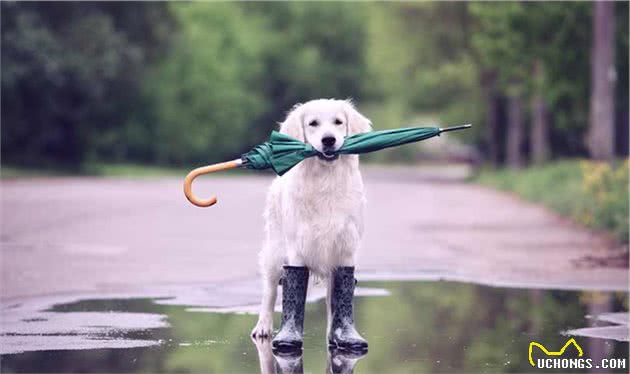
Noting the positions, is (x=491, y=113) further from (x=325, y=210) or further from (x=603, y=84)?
(x=325, y=210)

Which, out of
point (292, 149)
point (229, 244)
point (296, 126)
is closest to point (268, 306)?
point (292, 149)

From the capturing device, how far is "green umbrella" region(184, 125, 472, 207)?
9.99 meters

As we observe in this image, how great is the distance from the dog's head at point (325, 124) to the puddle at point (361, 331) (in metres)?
1.46

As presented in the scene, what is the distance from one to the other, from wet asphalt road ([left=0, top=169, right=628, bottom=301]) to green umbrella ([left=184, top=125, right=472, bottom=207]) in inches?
168

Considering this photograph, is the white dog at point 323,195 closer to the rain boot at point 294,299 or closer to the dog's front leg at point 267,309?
the rain boot at point 294,299

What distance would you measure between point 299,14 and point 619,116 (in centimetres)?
4990

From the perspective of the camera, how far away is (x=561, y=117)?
3788 centimetres

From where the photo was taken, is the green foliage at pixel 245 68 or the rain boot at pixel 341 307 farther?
the green foliage at pixel 245 68

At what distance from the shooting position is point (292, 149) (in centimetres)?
1005

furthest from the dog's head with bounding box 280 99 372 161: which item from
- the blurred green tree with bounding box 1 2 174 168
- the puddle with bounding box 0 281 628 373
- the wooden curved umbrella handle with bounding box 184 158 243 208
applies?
the blurred green tree with bounding box 1 2 174 168

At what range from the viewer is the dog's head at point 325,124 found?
390 inches

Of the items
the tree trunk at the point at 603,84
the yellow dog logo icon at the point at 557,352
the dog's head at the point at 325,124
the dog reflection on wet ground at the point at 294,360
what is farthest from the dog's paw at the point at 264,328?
the tree trunk at the point at 603,84

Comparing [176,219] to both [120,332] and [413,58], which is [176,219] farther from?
[413,58]

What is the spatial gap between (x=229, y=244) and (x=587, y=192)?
7817mm
